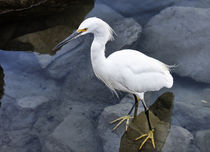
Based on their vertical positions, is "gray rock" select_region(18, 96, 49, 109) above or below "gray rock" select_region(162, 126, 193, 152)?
below

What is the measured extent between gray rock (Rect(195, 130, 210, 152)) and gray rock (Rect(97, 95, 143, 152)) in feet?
2.68

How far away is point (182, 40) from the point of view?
4.83 metres

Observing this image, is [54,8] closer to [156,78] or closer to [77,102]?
[77,102]

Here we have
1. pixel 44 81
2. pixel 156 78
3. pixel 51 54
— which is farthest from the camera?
pixel 51 54

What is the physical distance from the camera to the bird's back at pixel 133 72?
335 cm

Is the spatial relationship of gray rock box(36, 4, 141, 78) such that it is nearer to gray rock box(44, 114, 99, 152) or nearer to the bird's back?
gray rock box(44, 114, 99, 152)

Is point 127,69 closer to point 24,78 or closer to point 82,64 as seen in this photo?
point 82,64

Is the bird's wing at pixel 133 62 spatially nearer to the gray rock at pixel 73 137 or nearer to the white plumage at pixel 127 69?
the white plumage at pixel 127 69

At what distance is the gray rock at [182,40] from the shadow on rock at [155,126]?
2.10 ft

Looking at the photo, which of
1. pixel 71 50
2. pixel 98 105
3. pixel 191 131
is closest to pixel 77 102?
pixel 98 105

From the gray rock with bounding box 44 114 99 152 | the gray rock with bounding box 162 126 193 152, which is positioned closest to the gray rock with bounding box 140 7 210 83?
the gray rock with bounding box 162 126 193 152

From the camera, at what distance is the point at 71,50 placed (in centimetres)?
486

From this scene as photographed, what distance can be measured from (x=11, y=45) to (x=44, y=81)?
43.5 inches

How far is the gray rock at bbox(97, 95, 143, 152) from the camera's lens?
352cm
